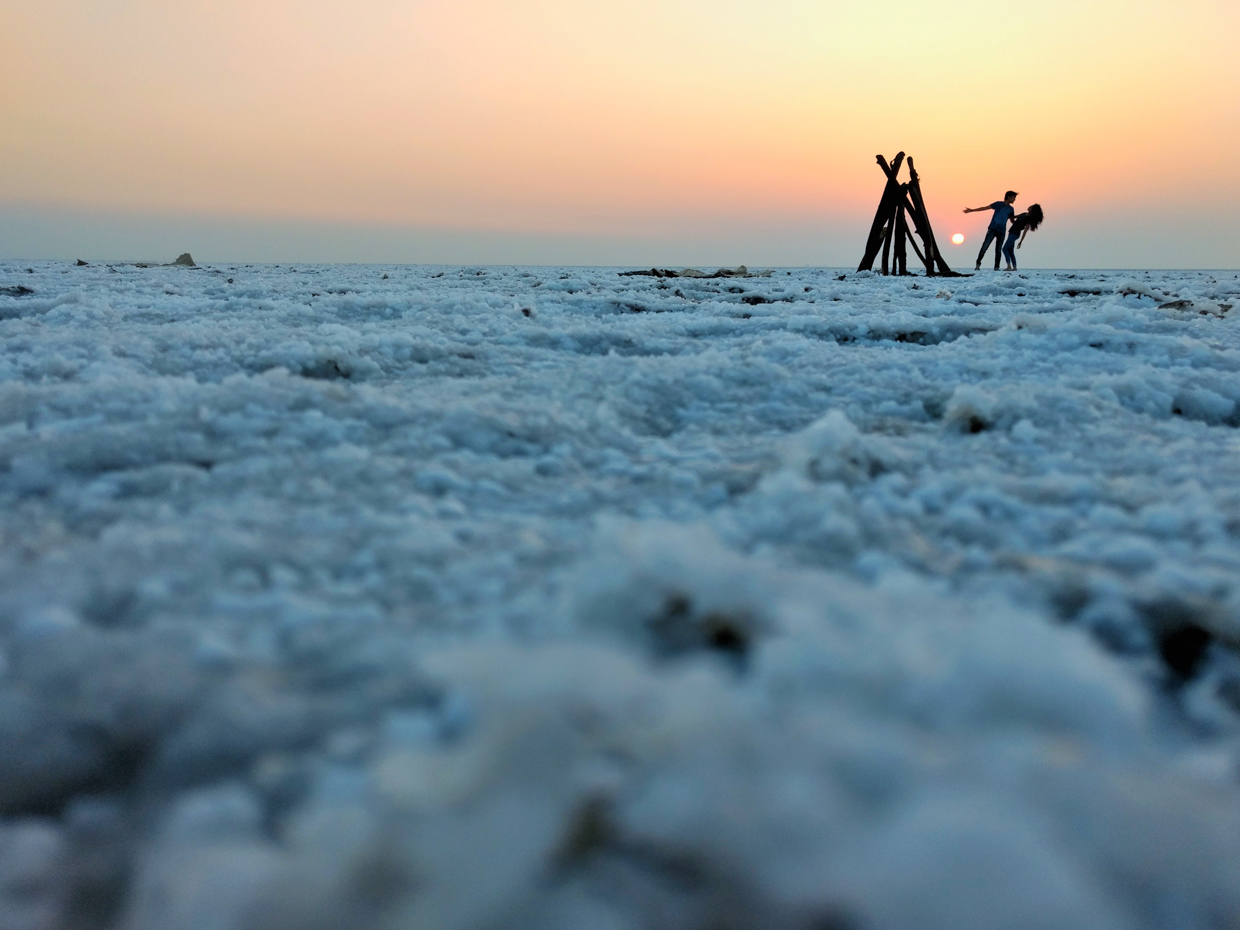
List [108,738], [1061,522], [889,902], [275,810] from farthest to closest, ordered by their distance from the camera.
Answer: [1061,522] → [108,738] → [275,810] → [889,902]

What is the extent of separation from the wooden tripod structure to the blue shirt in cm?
361

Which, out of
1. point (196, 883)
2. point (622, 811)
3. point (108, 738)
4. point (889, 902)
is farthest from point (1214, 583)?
point (108, 738)

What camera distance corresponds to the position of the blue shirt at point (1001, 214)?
14812 mm

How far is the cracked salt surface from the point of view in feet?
2.05

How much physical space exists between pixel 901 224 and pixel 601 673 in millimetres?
13110

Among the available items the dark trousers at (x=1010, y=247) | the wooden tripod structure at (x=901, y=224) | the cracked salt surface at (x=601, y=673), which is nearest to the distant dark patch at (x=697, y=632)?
the cracked salt surface at (x=601, y=673)

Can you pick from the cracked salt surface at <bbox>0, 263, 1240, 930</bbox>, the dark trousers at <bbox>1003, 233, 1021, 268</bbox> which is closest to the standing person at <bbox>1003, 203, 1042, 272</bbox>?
the dark trousers at <bbox>1003, 233, 1021, 268</bbox>

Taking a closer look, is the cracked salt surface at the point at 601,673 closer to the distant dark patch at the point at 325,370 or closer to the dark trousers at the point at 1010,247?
the distant dark patch at the point at 325,370

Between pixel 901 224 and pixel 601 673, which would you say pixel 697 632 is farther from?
pixel 901 224

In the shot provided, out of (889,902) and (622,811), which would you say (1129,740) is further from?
(622,811)

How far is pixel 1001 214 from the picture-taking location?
15156 millimetres

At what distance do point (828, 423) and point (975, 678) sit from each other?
2.81 ft

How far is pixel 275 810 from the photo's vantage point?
70 cm

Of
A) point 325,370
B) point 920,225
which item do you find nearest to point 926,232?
point 920,225
